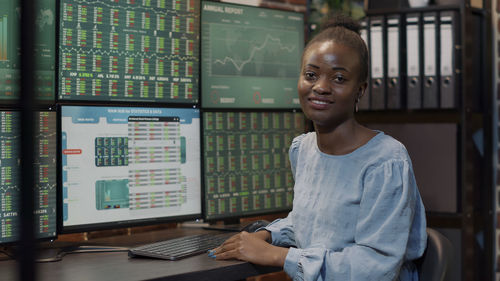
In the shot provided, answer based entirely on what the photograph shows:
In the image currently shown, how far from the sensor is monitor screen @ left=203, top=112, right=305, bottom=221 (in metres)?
1.92

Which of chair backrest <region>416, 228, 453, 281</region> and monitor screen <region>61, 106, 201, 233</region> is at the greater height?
monitor screen <region>61, 106, 201, 233</region>

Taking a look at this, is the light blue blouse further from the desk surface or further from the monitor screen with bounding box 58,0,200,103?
the monitor screen with bounding box 58,0,200,103

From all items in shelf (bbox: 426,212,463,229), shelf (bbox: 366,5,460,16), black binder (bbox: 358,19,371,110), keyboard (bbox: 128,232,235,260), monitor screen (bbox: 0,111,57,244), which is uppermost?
shelf (bbox: 366,5,460,16)

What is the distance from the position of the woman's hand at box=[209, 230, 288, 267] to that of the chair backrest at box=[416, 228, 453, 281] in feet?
1.03

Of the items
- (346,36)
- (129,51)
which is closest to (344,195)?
(346,36)

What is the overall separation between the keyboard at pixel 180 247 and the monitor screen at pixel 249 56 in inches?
17.7

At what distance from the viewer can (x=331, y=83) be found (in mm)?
1342

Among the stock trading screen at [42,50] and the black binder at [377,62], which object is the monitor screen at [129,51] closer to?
the stock trading screen at [42,50]

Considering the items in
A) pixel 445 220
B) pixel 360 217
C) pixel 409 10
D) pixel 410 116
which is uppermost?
pixel 409 10

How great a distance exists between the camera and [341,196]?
4.42 feet

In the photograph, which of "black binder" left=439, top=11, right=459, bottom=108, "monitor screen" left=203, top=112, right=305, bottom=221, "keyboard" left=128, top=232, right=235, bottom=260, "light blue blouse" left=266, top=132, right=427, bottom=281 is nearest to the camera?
"light blue blouse" left=266, top=132, right=427, bottom=281

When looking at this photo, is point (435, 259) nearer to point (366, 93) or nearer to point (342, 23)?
point (342, 23)

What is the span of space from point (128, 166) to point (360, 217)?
→ 0.76 m

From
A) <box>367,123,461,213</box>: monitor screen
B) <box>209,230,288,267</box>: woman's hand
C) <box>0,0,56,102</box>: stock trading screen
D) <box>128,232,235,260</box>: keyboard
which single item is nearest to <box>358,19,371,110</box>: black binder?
<box>367,123,461,213</box>: monitor screen
